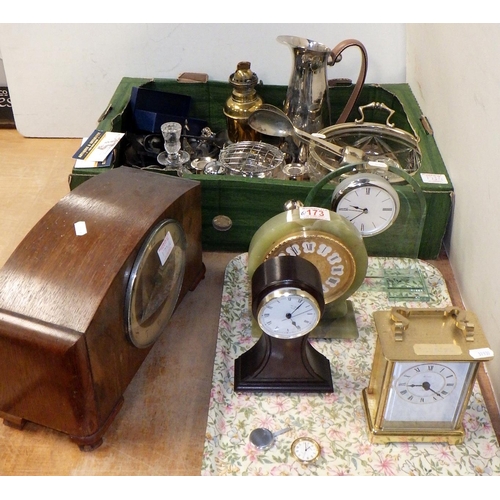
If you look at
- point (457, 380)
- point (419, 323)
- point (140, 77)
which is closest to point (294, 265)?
point (419, 323)

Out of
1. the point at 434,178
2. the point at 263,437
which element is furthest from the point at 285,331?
the point at 434,178

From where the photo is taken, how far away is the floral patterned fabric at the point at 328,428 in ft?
3.46

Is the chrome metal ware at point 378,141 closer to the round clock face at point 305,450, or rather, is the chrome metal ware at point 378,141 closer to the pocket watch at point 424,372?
the pocket watch at point 424,372

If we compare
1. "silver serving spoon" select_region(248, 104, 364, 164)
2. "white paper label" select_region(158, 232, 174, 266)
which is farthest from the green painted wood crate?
"white paper label" select_region(158, 232, 174, 266)

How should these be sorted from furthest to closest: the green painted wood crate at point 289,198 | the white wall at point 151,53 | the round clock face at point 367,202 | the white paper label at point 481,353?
1. the white wall at point 151,53
2. the green painted wood crate at point 289,198
3. the round clock face at point 367,202
4. the white paper label at point 481,353

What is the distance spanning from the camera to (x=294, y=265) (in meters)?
1.08

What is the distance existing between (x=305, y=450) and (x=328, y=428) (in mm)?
73

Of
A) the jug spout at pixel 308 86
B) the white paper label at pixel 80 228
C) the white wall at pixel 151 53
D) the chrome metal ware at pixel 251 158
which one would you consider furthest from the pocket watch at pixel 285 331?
the white wall at pixel 151 53

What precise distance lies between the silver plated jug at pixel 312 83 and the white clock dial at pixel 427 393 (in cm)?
88

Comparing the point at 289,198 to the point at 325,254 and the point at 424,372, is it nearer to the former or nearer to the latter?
the point at 325,254

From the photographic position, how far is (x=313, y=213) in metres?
1.20

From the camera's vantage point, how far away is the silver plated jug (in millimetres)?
1604

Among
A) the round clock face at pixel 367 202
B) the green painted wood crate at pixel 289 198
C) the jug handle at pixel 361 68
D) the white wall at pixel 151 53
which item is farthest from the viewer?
the white wall at pixel 151 53

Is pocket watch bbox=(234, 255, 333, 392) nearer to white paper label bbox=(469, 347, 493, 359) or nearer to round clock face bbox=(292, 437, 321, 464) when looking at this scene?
round clock face bbox=(292, 437, 321, 464)
